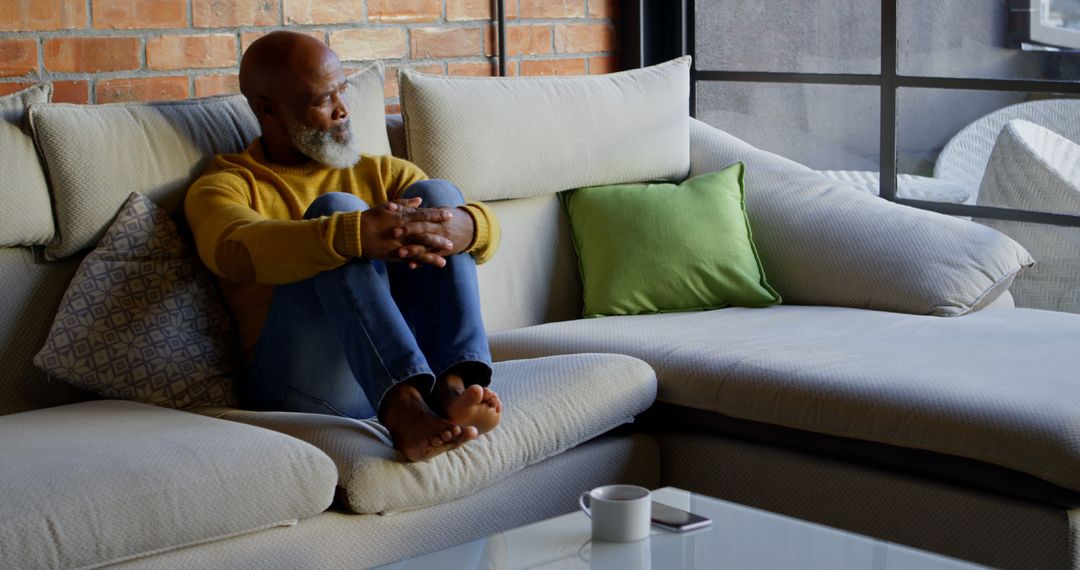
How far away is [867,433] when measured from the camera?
211 cm

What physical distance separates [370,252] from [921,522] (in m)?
1.00

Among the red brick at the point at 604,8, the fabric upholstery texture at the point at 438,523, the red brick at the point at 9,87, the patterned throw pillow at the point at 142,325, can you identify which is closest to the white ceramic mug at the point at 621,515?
the fabric upholstery texture at the point at 438,523

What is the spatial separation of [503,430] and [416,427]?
0.20 m

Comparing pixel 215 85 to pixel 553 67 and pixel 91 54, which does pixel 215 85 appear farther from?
pixel 553 67

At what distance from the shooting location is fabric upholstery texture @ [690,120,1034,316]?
8.71ft

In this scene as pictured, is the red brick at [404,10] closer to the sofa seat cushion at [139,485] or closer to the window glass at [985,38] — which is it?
the window glass at [985,38]

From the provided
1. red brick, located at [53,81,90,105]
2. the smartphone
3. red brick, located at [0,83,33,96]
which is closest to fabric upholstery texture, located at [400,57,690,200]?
red brick, located at [53,81,90,105]

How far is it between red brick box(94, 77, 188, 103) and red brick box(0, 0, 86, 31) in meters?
0.14

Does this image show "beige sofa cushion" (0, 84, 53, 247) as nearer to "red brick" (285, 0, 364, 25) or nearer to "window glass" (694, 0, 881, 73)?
"red brick" (285, 0, 364, 25)

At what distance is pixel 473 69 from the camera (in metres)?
3.45

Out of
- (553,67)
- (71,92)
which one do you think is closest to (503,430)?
(71,92)

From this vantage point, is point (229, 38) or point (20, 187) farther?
point (229, 38)

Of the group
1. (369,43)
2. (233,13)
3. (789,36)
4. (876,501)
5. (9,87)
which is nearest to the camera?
(876,501)

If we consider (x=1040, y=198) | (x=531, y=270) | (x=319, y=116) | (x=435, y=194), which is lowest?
(x=531, y=270)
